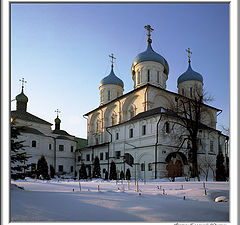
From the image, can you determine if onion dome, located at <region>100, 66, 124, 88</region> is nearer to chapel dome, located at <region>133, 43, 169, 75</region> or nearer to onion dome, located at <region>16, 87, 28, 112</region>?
chapel dome, located at <region>133, 43, 169, 75</region>

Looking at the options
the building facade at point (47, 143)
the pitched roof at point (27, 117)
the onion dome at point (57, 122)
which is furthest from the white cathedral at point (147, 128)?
the pitched roof at point (27, 117)

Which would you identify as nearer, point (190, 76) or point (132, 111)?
point (132, 111)

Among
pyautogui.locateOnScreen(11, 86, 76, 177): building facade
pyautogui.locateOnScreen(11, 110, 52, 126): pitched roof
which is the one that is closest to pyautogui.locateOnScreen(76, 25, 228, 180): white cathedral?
pyautogui.locateOnScreen(11, 86, 76, 177): building facade

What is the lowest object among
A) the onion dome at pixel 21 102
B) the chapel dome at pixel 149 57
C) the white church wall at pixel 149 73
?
the onion dome at pixel 21 102

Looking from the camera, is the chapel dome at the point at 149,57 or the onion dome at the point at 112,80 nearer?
the chapel dome at the point at 149,57

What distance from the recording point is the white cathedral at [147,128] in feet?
77.4

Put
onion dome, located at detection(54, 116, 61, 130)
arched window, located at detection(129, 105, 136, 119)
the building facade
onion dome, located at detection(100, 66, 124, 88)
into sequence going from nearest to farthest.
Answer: arched window, located at detection(129, 105, 136, 119) → the building facade → onion dome, located at detection(100, 66, 124, 88) → onion dome, located at detection(54, 116, 61, 130)

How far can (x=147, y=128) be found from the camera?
2489cm

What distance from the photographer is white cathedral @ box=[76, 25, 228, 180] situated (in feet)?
77.4

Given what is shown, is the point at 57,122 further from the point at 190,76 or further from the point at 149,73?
the point at 190,76

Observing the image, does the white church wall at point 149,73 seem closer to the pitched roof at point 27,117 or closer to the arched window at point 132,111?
the arched window at point 132,111

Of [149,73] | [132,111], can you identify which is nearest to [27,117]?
[132,111]
